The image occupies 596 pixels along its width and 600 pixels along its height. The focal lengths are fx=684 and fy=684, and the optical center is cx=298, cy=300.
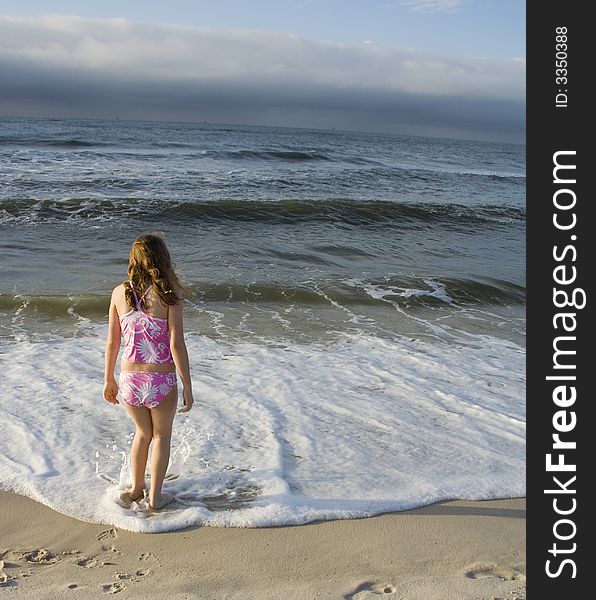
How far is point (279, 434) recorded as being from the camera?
5.24 m

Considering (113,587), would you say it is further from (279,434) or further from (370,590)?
(279,434)

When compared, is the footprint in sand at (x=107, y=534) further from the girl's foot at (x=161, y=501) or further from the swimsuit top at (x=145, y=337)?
the swimsuit top at (x=145, y=337)

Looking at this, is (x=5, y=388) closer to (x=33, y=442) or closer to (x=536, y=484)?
(x=33, y=442)

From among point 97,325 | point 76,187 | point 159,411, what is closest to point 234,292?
point 97,325

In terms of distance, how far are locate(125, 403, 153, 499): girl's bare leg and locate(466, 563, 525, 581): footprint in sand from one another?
193cm

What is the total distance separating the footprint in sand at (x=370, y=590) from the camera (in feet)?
10.6

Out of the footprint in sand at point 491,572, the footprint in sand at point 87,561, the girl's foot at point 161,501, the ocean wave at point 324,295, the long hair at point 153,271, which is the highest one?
the long hair at point 153,271

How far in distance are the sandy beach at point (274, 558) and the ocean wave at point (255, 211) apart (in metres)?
12.7

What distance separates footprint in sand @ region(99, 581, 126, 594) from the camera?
3.21 m

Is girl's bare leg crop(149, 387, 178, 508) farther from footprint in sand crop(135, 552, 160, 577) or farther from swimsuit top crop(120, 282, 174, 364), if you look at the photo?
footprint in sand crop(135, 552, 160, 577)

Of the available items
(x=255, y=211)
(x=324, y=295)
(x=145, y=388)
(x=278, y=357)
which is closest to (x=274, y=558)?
(x=145, y=388)

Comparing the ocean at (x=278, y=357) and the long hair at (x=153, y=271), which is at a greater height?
the long hair at (x=153, y=271)

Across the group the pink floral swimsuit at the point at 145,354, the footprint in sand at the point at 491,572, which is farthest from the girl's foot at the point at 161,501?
the footprint in sand at the point at 491,572

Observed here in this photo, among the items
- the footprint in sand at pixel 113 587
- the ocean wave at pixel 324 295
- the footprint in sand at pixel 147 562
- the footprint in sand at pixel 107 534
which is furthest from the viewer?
the ocean wave at pixel 324 295
